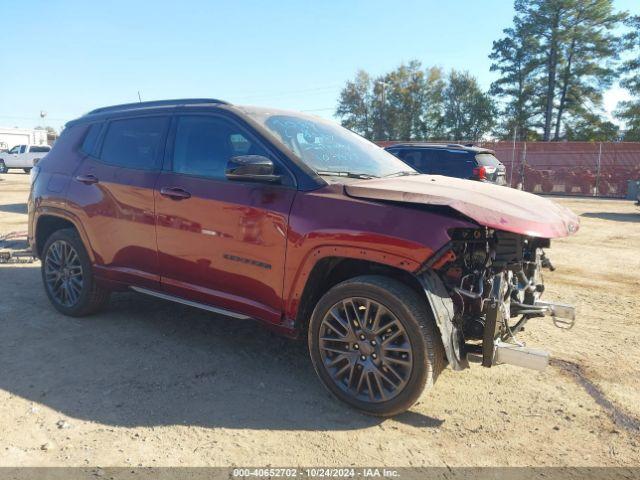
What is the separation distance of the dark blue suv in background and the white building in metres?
40.6

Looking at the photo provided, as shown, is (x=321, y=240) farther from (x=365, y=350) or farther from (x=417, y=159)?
(x=417, y=159)

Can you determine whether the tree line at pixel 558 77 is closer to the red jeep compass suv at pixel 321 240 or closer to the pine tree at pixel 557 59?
the pine tree at pixel 557 59

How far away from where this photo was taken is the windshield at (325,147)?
3.70m

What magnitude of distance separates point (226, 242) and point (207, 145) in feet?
2.77

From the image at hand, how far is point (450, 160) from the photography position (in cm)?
1160

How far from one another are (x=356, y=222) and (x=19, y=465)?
2260 millimetres

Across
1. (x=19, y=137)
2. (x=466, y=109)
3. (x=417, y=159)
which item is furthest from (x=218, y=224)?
(x=466, y=109)

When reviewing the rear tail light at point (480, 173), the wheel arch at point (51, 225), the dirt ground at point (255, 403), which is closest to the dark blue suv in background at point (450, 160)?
the rear tail light at point (480, 173)

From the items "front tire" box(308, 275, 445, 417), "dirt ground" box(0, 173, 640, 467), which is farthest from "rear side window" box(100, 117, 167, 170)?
"front tire" box(308, 275, 445, 417)

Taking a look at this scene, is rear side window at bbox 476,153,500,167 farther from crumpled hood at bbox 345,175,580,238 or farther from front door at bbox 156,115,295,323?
front door at bbox 156,115,295,323

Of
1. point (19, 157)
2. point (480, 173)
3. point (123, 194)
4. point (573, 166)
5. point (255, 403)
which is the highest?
point (573, 166)

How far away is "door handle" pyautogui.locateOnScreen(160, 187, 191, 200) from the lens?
3917 millimetres

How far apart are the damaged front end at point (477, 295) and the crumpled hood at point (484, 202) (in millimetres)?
160

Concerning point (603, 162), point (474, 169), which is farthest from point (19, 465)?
point (603, 162)
